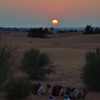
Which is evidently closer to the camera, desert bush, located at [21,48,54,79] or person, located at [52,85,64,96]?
person, located at [52,85,64,96]

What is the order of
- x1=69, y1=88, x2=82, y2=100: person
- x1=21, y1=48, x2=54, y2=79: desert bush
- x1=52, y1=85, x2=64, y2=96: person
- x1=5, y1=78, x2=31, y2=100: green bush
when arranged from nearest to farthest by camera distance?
x1=5, y1=78, x2=31, y2=100: green bush < x1=69, y1=88, x2=82, y2=100: person < x1=52, y1=85, x2=64, y2=96: person < x1=21, y1=48, x2=54, y2=79: desert bush

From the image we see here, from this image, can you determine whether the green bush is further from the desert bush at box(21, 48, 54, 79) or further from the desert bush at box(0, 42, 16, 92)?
the desert bush at box(21, 48, 54, 79)

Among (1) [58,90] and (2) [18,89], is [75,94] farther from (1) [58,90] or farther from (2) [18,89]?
(2) [18,89]

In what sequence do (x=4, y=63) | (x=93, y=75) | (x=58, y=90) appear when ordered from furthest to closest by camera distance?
1. (x=93, y=75)
2. (x=58, y=90)
3. (x=4, y=63)

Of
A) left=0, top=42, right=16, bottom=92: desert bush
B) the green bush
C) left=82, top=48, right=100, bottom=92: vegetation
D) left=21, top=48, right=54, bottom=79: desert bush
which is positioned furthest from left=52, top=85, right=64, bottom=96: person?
left=21, top=48, right=54, bottom=79: desert bush

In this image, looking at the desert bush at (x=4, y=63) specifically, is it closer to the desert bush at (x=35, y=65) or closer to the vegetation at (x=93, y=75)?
the vegetation at (x=93, y=75)

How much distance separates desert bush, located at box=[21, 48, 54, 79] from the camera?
14.3m

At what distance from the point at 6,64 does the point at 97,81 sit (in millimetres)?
6181

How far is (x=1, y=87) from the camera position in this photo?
5523 millimetres

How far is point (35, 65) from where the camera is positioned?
46.6ft

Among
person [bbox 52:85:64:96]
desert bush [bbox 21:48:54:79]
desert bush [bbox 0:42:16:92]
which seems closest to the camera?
desert bush [bbox 0:42:16:92]

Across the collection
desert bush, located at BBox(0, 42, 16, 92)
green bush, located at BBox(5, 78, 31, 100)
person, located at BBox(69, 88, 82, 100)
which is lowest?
person, located at BBox(69, 88, 82, 100)

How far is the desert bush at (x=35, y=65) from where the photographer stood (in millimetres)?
14258

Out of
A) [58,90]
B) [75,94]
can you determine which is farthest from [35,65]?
[75,94]
